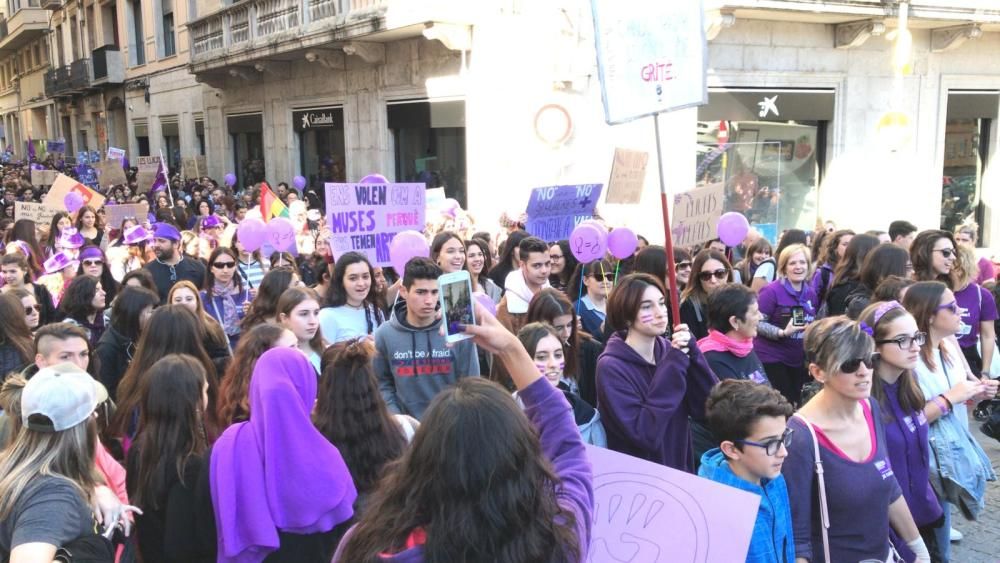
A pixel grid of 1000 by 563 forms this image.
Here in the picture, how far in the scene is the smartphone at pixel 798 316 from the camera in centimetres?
581

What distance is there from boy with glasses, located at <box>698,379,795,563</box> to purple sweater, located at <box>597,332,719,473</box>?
69 cm

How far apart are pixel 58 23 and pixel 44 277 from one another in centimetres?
3712

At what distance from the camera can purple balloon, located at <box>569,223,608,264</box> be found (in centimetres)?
612

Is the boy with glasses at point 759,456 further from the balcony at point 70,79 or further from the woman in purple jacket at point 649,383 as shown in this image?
the balcony at point 70,79

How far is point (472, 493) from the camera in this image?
5.24 feet

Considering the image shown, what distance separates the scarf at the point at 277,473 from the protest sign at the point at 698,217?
195 inches

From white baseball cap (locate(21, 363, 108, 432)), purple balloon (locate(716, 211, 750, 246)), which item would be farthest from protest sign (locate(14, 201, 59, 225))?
white baseball cap (locate(21, 363, 108, 432))

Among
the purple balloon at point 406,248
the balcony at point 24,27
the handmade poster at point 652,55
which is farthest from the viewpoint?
the balcony at point 24,27

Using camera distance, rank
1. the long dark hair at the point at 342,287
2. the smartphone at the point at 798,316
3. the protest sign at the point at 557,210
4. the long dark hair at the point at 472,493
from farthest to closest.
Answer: the protest sign at the point at 557,210 < the smartphone at the point at 798,316 < the long dark hair at the point at 342,287 < the long dark hair at the point at 472,493

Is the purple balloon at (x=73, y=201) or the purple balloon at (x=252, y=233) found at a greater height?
the purple balloon at (x=73, y=201)

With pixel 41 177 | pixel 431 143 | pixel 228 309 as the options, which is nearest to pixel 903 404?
pixel 228 309

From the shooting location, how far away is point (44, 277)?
22.4 ft

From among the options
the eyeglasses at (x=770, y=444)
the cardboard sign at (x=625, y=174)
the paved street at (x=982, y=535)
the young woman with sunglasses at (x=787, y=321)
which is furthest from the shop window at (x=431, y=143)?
the eyeglasses at (x=770, y=444)

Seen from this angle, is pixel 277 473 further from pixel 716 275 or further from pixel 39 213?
pixel 39 213
